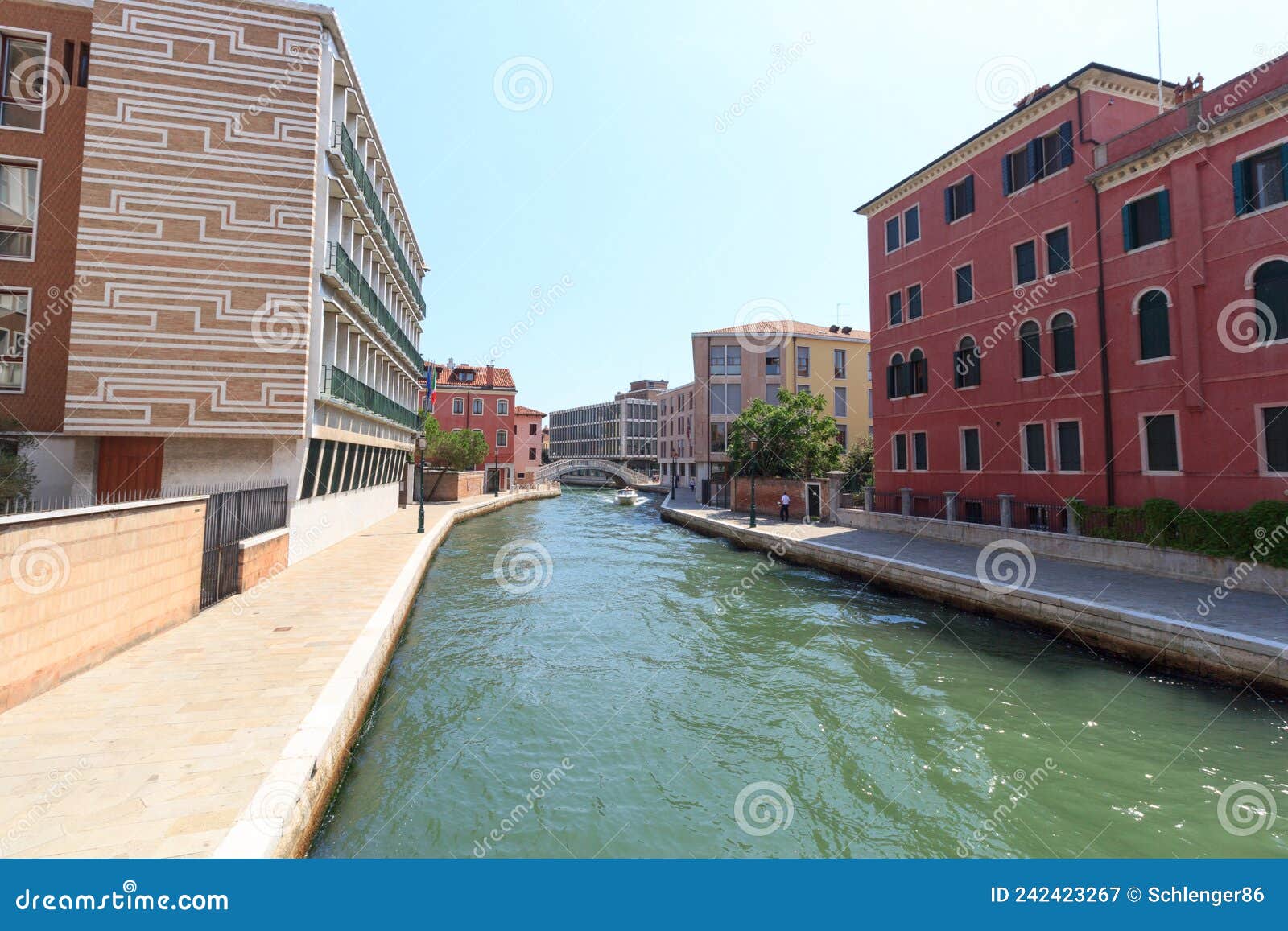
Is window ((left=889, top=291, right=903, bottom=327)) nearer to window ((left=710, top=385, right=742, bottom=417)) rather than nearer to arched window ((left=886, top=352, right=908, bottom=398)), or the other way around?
arched window ((left=886, top=352, right=908, bottom=398))

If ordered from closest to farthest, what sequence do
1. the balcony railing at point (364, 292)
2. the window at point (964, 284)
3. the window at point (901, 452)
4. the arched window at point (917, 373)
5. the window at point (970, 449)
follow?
the balcony railing at point (364, 292) < the window at point (970, 449) < the window at point (964, 284) < the arched window at point (917, 373) < the window at point (901, 452)

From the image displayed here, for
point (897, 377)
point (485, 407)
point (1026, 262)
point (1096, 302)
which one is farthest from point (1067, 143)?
point (485, 407)

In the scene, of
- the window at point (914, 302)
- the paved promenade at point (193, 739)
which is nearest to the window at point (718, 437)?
the window at point (914, 302)

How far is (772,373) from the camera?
44.0 metres

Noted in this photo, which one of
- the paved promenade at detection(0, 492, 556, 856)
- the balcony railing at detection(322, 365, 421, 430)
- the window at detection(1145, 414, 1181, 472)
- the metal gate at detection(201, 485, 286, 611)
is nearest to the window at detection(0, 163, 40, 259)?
the balcony railing at detection(322, 365, 421, 430)

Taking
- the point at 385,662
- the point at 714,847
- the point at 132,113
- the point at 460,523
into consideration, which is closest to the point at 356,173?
the point at 132,113

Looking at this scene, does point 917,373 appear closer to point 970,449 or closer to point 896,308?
point 896,308

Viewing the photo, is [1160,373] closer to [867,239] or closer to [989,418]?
[989,418]

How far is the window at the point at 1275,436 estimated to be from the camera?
1168cm

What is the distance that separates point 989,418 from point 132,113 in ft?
78.1

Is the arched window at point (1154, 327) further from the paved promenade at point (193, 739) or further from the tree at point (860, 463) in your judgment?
the paved promenade at point (193, 739)

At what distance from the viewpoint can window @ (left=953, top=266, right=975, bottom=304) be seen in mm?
19562

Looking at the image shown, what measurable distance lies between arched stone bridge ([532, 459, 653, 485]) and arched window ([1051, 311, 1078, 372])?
5383 cm

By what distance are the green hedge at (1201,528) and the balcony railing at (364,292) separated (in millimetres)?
19976
